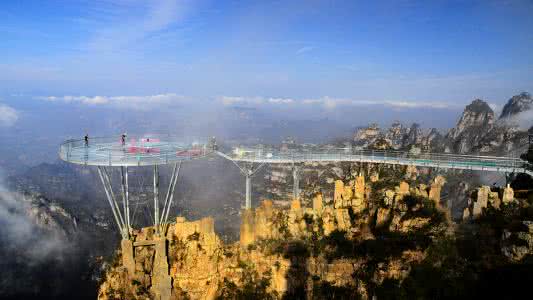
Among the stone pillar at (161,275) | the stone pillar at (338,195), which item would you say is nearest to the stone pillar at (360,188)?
the stone pillar at (338,195)

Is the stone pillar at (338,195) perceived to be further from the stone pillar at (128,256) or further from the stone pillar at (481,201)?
the stone pillar at (128,256)

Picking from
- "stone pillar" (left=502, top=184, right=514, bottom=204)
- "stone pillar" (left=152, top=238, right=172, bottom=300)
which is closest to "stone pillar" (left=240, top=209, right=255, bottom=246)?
"stone pillar" (left=152, top=238, right=172, bottom=300)

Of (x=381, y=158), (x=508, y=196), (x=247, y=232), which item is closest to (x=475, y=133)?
(x=381, y=158)

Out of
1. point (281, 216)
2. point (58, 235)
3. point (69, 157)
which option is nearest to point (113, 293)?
point (69, 157)

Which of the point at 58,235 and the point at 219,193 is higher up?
the point at 219,193

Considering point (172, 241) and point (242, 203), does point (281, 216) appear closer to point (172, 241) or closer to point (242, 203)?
point (172, 241)

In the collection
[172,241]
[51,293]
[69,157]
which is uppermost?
[69,157]

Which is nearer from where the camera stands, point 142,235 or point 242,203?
point 142,235
